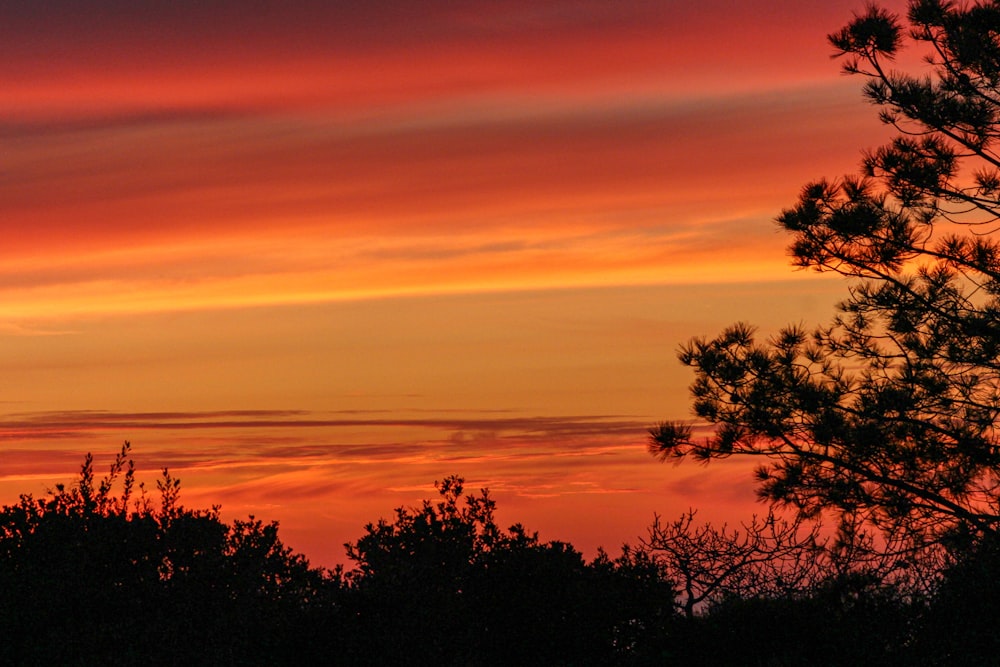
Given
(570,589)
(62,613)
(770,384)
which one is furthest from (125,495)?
(770,384)

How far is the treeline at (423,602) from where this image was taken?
14.6 metres

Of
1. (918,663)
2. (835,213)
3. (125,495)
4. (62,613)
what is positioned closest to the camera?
(918,663)

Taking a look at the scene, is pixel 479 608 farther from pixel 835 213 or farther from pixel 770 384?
pixel 835 213

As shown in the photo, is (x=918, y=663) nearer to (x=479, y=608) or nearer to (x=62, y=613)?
(x=479, y=608)

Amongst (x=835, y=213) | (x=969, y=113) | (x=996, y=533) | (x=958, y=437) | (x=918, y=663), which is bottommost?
(x=918, y=663)

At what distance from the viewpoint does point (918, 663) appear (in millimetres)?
14016

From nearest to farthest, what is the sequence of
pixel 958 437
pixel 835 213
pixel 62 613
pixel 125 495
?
pixel 62 613 < pixel 125 495 < pixel 958 437 < pixel 835 213

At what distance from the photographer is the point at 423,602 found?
15.0 metres

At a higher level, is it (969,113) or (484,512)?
(969,113)

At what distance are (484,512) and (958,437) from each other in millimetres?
7597

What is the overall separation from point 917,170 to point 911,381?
3.54m

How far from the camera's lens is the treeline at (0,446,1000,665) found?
14.6 m

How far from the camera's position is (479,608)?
53.0ft

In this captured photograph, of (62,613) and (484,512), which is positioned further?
(484,512)
